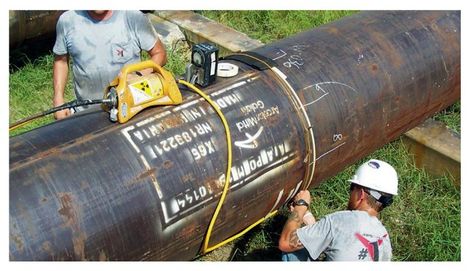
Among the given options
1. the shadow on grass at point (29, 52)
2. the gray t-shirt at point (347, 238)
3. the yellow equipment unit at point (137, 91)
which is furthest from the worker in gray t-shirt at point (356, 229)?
the shadow on grass at point (29, 52)

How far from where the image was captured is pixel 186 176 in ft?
8.89

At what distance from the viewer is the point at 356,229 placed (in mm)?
2732

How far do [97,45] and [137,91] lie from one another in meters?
0.98

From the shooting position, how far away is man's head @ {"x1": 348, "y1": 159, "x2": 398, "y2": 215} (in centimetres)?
284

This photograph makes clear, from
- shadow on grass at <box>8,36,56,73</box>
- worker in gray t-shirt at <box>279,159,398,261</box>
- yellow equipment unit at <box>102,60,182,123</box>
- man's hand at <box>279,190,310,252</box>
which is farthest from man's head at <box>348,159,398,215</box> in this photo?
shadow on grass at <box>8,36,56,73</box>

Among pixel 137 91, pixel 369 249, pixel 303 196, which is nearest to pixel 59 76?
pixel 137 91

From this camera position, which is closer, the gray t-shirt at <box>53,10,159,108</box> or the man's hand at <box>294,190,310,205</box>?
the man's hand at <box>294,190,310,205</box>

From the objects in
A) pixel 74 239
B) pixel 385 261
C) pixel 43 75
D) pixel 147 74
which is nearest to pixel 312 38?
pixel 147 74

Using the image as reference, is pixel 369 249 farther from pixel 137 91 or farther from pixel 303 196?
pixel 137 91

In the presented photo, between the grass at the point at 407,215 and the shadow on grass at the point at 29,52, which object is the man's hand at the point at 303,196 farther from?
the shadow on grass at the point at 29,52

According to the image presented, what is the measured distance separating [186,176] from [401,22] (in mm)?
2099

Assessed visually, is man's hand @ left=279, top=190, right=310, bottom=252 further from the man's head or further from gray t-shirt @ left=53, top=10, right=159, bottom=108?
gray t-shirt @ left=53, top=10, right=159, bottom=108

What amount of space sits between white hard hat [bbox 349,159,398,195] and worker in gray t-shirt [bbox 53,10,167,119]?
1545 millimetres

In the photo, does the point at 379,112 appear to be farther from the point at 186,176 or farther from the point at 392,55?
the point at 186,176
